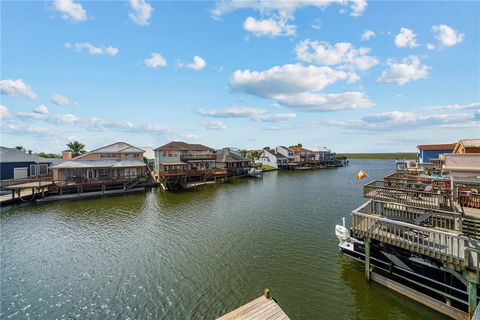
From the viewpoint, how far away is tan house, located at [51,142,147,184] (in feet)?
105

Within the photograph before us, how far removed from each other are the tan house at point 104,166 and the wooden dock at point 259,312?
32519 millimetres

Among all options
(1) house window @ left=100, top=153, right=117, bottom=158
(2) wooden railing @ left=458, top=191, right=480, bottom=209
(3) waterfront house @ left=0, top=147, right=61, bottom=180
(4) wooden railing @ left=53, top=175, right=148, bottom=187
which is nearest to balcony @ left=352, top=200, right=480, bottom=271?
(2) wooden railing @ left=458, top=191, right=480, bottom=209

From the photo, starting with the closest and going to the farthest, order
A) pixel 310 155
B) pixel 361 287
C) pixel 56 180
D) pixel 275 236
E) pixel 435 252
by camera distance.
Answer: pixel 435 252 → pixel 361 287 → pixel 275 236 → pixel 56 180 → pixel 310 155

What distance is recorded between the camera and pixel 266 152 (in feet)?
256

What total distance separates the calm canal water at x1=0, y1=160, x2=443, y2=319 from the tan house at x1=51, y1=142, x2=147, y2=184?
1068 centimetres

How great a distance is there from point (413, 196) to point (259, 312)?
475 inches

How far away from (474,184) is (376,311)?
11.1 meters

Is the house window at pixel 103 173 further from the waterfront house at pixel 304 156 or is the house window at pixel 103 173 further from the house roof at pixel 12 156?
the waterfront house at pixel 304 156

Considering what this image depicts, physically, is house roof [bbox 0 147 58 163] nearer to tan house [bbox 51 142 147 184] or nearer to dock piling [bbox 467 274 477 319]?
tan house [bbox 51 142 147 184]

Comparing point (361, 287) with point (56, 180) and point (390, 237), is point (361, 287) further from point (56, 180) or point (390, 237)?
point (56, 180)

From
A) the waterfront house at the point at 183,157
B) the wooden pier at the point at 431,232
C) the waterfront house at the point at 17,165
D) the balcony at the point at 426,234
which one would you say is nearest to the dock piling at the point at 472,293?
the wooden pier at the point at 431,232

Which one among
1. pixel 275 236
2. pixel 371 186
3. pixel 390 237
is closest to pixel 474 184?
pixel 371 186

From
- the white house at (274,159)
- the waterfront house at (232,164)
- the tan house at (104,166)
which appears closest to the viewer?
the tan house at (104,166)

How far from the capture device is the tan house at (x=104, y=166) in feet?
105
